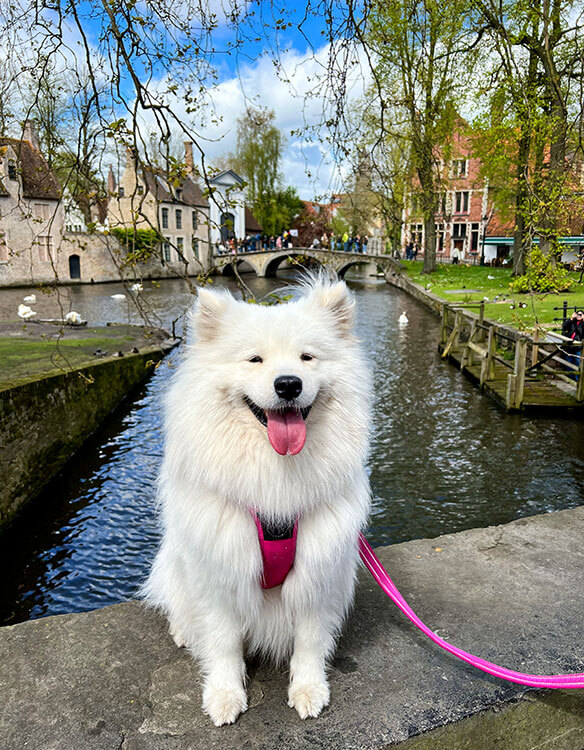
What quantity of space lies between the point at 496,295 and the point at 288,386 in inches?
956

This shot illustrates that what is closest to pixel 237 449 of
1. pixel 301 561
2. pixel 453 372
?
pixel 301 561

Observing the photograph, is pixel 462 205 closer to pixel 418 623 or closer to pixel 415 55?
pixel 415 55

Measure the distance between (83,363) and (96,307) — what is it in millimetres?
20443

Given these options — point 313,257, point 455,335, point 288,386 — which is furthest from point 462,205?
point 288,386

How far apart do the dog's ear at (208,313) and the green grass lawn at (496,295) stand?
5428 mm

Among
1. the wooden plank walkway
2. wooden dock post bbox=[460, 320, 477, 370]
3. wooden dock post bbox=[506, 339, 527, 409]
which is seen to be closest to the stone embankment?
wooden dock post bbox=[506, 339, 527, 409]

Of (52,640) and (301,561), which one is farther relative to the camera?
(52,640)

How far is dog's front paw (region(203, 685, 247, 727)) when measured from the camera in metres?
2.17

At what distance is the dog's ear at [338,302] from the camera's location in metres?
2.48

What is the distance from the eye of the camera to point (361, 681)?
2.37 metres

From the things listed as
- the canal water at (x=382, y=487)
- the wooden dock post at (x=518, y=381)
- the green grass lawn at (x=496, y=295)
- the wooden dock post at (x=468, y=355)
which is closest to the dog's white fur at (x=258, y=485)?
the canal water at (x=382, y=487)

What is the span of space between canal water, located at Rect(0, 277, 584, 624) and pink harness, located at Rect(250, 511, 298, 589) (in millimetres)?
2926

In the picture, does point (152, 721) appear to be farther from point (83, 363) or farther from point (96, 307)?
point (96, 307)

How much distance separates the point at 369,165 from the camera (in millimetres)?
4441
